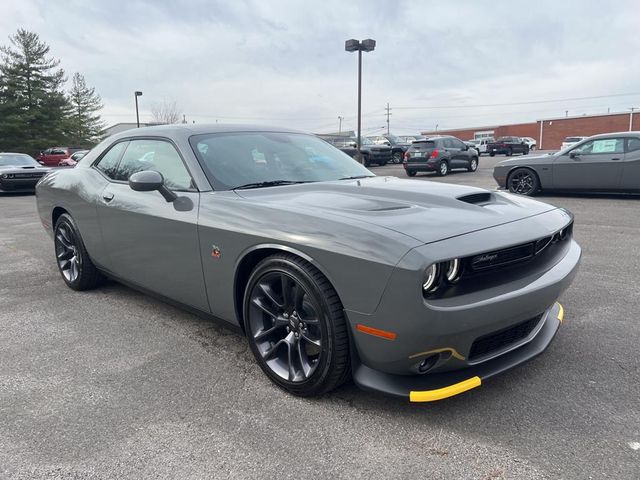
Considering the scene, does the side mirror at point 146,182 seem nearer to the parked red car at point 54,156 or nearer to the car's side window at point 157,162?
the car's side window at point 157,162

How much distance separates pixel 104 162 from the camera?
4.19 meters

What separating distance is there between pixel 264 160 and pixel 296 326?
4.39ft

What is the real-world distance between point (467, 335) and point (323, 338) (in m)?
0.66

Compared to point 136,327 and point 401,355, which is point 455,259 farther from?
point 136,327

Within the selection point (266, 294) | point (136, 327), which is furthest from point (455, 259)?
point (136, 327)

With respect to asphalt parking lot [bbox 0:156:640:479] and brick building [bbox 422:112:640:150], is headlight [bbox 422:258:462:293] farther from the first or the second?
brick building [bbox 422:112:640:150]

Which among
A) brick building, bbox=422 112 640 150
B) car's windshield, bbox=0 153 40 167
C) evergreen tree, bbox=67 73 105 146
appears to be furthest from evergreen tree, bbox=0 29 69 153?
brick building, bbox=422 112 640 150

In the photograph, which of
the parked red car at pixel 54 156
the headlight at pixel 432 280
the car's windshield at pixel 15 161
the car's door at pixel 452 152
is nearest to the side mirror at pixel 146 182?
the headlight at pixel 432 280

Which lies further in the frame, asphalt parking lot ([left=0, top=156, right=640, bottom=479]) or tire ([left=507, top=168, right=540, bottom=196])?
tire ([left=507, top=168, right=540, bottom=196])

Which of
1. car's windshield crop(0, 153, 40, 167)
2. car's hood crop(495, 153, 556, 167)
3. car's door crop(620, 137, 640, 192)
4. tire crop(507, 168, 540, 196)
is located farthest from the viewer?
car's windshield crop(0, 153, 40, 167)

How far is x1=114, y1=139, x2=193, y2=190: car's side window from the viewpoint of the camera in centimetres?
324

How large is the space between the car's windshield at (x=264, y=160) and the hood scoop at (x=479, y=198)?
1.03 meters

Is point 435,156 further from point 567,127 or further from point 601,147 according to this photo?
point 567,127

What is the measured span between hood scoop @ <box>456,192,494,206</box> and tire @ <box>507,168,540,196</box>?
8.42 meters
